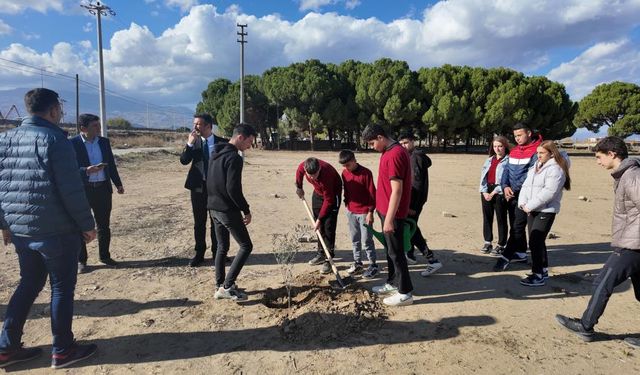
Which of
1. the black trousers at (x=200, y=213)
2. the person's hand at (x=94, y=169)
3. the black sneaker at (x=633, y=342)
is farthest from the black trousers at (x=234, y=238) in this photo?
the black sneaker at (x=633, y=342)

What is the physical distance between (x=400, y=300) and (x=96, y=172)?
13.7 feet

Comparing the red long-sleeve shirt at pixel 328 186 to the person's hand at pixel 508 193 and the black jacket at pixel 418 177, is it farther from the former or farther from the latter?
the person's hand at pixel 508 193

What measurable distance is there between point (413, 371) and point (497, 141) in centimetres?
391

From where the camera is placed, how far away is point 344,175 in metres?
4.91

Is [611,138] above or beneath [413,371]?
above

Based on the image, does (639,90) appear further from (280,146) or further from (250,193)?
(250,193)

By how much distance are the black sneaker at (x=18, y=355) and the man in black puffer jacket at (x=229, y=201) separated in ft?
5.34

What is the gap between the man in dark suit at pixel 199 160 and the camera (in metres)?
4.93

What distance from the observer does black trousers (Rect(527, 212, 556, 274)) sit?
4.38m

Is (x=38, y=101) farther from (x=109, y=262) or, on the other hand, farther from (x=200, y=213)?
(x=109, y=262)

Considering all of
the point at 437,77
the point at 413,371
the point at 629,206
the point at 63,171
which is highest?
the point at 437,77

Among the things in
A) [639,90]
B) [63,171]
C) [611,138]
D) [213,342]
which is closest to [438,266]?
[611,138]

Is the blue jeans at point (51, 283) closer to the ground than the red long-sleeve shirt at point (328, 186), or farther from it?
closer to the ground

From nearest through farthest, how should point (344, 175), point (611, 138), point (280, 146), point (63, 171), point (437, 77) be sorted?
point (63, 171) < point (611, 138) < point (344, 175) < point (437, 77) < point (280, 146)
